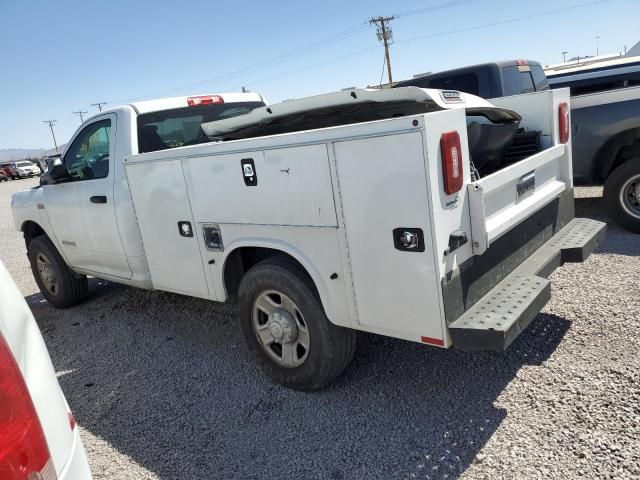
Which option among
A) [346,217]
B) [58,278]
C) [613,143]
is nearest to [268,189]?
[346,217]

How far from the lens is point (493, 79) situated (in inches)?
257

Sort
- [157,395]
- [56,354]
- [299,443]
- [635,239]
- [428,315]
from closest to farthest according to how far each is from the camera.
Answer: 1. [428,315]
2. [299,443]
3. [157,395]
4. [56,354]
5. [635,239]

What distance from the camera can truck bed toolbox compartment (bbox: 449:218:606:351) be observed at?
262cm

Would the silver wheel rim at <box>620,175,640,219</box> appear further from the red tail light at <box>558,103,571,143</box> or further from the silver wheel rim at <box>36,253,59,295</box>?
the silver wheel rim at <box>36,253,59,295</box>


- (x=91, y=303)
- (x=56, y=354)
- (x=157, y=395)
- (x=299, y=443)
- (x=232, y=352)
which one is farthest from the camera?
(x=91, y=303)

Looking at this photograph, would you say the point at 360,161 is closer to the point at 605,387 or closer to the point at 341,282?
the point at 341,282

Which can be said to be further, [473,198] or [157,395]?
[157,395]

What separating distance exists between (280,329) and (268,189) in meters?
0.92

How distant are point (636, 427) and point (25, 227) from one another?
6.40 metres

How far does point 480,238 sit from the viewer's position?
2846 millimetres

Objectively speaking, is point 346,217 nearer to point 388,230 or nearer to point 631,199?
point 388,230

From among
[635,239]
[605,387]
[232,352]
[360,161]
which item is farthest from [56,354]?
[635,239]

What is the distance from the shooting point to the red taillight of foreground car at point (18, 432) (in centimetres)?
136

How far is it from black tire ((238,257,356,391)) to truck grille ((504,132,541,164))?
1.86 m
